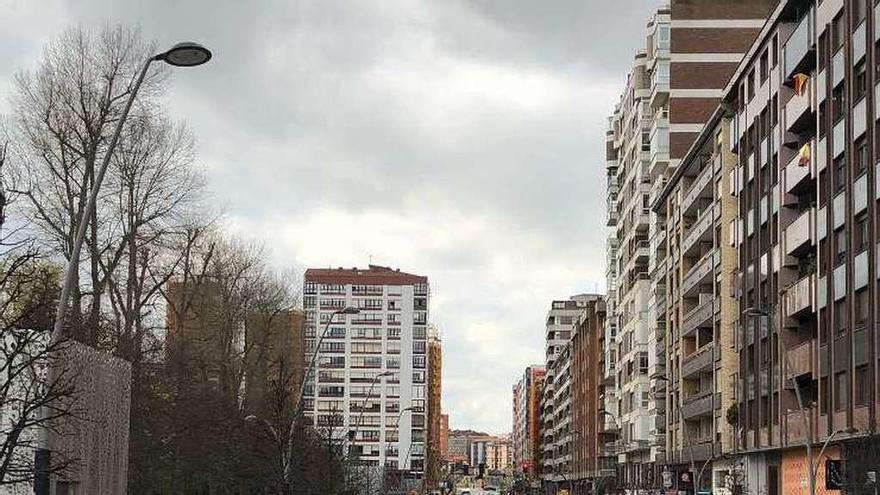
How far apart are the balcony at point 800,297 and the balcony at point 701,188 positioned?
18410 millimetres

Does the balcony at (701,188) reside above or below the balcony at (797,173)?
above

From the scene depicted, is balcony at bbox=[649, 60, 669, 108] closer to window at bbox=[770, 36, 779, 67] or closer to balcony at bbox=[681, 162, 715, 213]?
balcony at bbox=[681, 162, 715, 213]

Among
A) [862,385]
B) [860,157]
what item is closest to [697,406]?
[862,385]

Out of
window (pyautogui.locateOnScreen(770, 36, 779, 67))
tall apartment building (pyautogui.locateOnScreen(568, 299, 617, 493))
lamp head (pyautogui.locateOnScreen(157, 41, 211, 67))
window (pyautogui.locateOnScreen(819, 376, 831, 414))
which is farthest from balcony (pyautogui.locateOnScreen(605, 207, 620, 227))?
lamp head (pyautogui.locateOnScreen(157, 41, 211, 67))

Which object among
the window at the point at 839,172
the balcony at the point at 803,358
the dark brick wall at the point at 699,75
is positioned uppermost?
the dark brick wall at the point at 699,75

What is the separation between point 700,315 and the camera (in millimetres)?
76375

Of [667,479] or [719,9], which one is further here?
[719,9]

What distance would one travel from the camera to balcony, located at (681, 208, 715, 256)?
73938 millimetres

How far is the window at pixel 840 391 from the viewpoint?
47281mm

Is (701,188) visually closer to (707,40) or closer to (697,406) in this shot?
(697,406)

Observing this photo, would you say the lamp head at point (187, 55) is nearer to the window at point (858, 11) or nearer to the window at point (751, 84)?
the window at point (858, 11)

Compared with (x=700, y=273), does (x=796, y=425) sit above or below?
below

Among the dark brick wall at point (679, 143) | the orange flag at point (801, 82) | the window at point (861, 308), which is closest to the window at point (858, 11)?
the orange flag at point (801, 82)

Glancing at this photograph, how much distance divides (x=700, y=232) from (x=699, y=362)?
7.22 meters
